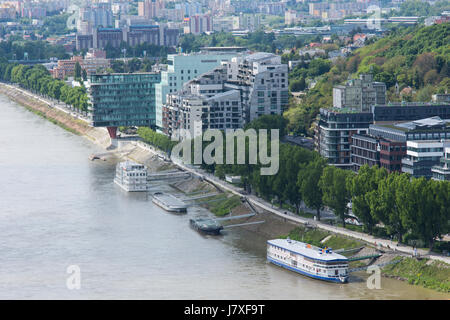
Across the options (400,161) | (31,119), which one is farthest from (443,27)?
(400,161)

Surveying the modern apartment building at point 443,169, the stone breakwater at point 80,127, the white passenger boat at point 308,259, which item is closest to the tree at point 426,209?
the white passenger boat at point 308,259

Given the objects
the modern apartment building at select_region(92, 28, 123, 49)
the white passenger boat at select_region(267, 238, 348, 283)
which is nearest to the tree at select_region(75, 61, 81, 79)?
the modern apartment building at select_region(92, 28, 123, 49)

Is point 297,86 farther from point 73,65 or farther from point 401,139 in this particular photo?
point 73,65

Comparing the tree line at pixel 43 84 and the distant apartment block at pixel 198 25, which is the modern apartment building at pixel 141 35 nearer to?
the tree line at pixel 43 84

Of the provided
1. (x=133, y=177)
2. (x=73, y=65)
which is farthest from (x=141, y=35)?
(x=133, y=177)

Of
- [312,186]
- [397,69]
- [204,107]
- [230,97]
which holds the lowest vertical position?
[312,186]
